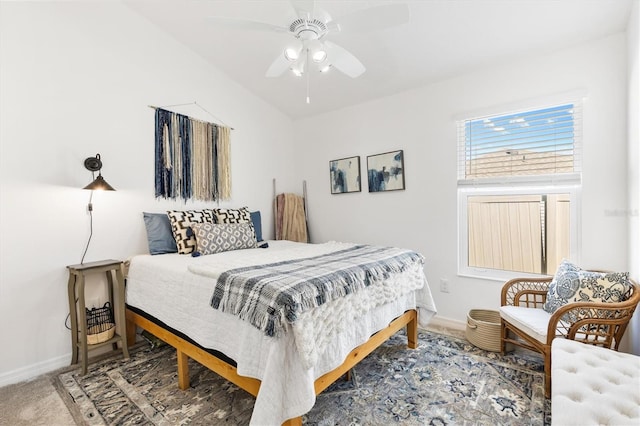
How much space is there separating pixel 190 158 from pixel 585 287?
350 centimetres

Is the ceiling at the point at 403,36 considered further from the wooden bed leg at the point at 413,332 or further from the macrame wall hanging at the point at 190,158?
the wooden bed leg at the point at 413,332

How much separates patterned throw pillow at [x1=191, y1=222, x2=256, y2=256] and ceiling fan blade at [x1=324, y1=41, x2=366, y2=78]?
69.2 inches

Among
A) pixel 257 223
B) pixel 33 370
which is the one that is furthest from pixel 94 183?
pixel 257 223

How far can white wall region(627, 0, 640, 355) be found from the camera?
1.84 meters

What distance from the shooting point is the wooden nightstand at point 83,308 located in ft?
7.07

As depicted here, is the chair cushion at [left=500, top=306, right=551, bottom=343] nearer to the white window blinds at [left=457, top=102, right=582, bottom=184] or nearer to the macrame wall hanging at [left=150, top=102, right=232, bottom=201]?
the white window blinds at [left=457, top=102, right=582, bottom=184]

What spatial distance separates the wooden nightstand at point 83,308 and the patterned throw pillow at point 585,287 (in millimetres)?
3247

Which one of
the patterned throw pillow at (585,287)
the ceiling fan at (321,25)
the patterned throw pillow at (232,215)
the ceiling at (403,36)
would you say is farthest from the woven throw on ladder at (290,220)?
the patterned throw pillow at (585,287)

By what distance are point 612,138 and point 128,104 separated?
394cm

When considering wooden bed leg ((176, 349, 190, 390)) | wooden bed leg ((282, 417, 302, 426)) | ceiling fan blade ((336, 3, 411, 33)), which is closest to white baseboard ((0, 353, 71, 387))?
wooden bed leg ((176, 349, 190, 390))

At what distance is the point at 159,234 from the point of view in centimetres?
277

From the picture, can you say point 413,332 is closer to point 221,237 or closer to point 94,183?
point 221,237

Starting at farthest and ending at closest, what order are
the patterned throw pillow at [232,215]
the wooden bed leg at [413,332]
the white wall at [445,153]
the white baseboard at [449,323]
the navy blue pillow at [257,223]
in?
the navy blue pillow at [257,223] → the patterned throw pillow at [232,215] → the white baseboard at [449,323] → the wooden bed leg at [413,332] → the white wall at [445,153]

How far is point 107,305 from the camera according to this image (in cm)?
257
